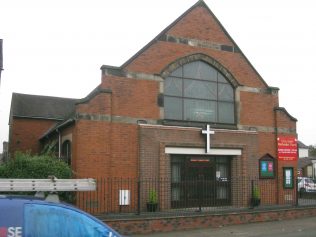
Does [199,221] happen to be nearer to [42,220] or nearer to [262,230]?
[262,230]

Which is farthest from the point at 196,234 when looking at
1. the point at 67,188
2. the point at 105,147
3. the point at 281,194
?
the point at 67,188

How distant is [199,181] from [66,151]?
6093 millimetres

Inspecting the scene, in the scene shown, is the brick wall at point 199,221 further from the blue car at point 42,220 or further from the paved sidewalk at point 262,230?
the blue car at point 42,220

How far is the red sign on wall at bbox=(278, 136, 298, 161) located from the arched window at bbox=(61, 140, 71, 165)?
9971mm

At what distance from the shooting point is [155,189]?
60.6 feet

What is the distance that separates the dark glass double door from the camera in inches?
772

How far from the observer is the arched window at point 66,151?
1995cm

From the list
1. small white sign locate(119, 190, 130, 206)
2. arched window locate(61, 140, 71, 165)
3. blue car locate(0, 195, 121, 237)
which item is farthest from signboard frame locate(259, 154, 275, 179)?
blue car locate(0, 195, 121, 237)

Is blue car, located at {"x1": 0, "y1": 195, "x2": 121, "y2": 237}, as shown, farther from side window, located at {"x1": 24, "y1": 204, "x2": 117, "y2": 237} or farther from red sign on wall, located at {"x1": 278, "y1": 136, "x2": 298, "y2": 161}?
red sign on wall, located at {"x1": 278, "y1": 136, "x2": 298, "y2": 161}

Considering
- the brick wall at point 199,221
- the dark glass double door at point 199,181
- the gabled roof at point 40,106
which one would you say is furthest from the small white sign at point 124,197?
the gabled roof at point 40,106

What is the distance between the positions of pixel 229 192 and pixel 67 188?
1612 cm

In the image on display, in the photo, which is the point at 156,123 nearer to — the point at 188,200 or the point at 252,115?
the point at 188,200

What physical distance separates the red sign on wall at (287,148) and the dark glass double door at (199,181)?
10.1 feet

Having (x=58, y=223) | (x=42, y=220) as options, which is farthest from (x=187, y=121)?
(x=42, y=220)
